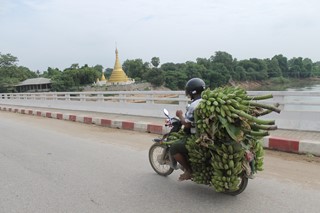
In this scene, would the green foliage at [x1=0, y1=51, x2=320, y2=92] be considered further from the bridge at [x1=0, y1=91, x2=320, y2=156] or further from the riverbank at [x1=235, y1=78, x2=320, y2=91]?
the bridge at [x1=0, y1=91, x2=320, y2=156]

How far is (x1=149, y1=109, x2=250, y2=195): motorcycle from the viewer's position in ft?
11.9

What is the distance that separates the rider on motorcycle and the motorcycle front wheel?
0.40 meters

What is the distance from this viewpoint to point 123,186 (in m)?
4.17

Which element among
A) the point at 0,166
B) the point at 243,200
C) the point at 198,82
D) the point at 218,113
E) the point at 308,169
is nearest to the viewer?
the point at 218,113

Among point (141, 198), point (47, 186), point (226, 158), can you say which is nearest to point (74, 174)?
point (47, 186)

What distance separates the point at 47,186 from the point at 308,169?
3779 millimetres

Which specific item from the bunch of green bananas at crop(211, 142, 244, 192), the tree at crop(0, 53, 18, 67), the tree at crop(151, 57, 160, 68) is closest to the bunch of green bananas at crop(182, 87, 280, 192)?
the bunch of green bananas at crop(211, 142, 244, 192)

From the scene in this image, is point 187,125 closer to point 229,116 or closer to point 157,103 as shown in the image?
point 229,116

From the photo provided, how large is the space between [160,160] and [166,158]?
155 millimetres

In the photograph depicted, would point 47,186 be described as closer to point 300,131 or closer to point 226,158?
point 226,158

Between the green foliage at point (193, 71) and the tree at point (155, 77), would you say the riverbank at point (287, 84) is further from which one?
the tree at point (155, 77)

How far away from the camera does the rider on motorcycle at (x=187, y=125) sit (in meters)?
3.77

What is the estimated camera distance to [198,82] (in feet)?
12.8

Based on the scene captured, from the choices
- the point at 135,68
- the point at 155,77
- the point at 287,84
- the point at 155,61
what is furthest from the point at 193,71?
the point at 155,61
